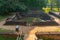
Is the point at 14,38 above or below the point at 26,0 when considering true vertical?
below

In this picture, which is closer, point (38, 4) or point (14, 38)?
point (14, 38)

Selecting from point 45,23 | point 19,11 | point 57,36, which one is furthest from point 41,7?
point 57,36

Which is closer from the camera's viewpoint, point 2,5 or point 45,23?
point 45,23

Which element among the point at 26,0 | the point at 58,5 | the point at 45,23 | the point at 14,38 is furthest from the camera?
the point at 58,5

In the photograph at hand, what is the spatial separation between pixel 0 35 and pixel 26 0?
1870cm

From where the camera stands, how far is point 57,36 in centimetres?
1126

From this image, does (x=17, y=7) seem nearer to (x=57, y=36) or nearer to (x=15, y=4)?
(x=15, y=4)

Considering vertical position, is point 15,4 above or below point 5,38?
above

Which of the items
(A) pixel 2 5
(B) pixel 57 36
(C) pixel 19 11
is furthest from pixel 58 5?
(B) pixel 57 36

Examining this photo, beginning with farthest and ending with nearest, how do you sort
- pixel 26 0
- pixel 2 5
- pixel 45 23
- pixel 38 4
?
pixel 38 4
pixel 26 0
pixel 2 5
pixel 45 23

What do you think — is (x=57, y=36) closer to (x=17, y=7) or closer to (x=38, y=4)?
(x=17, y=7)

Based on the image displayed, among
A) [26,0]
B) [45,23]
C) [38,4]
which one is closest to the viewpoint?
[45,23]

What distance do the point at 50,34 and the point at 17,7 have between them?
45.3 feet

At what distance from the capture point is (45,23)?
49.2ft
